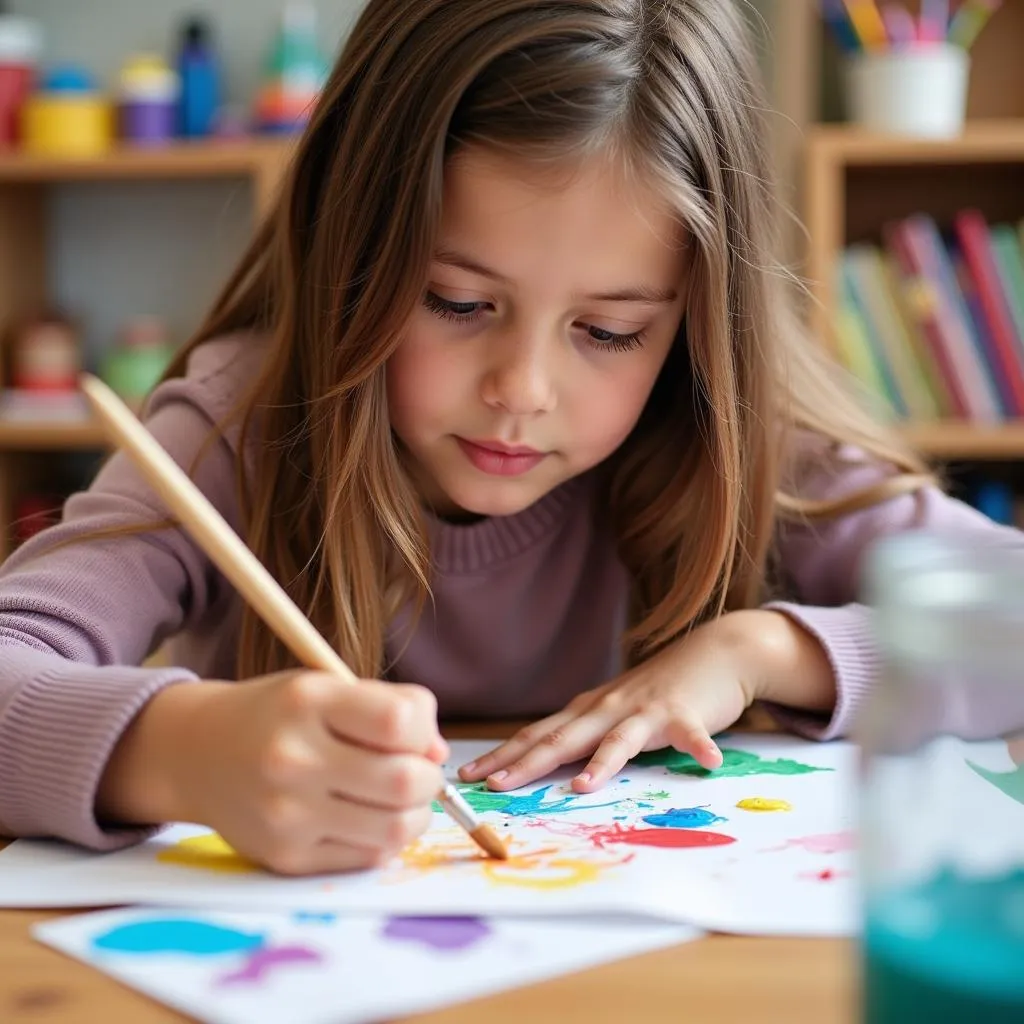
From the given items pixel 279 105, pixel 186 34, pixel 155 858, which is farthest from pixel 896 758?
pixel 186 34

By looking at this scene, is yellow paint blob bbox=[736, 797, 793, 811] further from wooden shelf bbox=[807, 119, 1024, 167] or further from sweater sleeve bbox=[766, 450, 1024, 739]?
wooden shelf bbox=[807, 119, 1024, 167]

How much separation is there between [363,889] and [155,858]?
99 millimetres

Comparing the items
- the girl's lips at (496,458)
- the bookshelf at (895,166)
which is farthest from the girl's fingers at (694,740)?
the bookshelf at (895,166)

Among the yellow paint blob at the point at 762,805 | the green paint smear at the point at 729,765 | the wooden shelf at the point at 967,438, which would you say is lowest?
the green paint smear at the point at 729,765

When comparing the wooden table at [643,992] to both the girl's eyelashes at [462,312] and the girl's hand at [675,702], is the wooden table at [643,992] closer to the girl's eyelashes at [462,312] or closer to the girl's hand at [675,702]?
the girl's hand at [675,702]

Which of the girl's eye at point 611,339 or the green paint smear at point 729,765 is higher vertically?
the girl's eye at point 611,339

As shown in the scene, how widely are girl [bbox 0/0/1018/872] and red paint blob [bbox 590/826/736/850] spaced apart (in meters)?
0.07

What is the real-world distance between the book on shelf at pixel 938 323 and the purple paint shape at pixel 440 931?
60.2 inches

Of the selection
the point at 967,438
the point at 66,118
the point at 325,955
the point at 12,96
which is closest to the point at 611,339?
the point at 325,955

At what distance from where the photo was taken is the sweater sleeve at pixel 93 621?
0.60 m

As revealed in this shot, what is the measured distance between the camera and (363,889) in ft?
1.76

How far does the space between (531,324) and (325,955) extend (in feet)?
1.27

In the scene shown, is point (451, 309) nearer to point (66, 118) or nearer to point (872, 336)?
point (872, 336)

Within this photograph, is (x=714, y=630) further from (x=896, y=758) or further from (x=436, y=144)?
(x=896, y=758)
